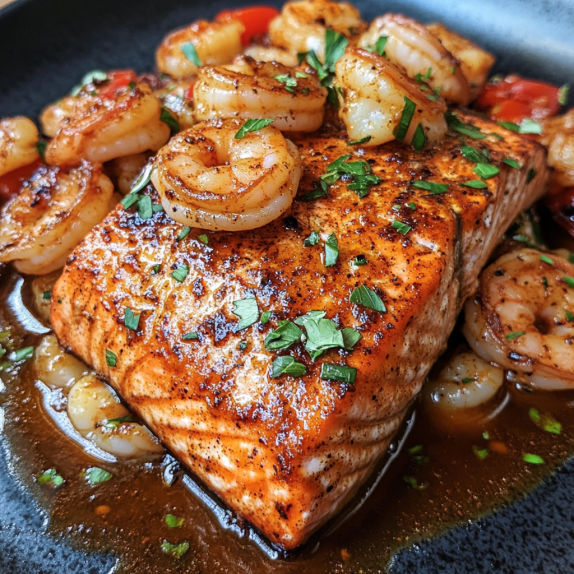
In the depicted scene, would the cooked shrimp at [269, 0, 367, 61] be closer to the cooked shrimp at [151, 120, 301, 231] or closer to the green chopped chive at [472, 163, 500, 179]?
the green chopped chive at [472, 163, 500, 179]

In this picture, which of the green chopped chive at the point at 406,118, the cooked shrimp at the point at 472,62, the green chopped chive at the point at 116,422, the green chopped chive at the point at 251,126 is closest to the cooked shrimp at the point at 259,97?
the green chopped chive at the point at 251,126

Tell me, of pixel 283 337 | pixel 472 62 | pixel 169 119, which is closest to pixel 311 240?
pixel 283 337

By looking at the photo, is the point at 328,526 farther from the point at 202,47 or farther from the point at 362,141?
the point at 202,47

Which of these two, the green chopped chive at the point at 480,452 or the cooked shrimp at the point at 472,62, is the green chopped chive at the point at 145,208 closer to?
the green chopped chive at the point at 480,452

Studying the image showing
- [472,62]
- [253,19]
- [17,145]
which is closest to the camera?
[17,145]

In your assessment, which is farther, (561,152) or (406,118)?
(561,152)

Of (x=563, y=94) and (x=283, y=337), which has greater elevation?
(x=563, y=94)

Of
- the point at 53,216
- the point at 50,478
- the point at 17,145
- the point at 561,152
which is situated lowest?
the point at 50,478
